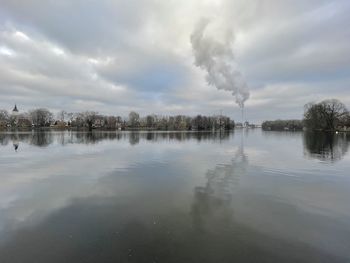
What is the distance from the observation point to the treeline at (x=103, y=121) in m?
163

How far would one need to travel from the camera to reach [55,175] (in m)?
16.1

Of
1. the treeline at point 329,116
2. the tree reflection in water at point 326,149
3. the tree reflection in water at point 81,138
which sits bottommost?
the tree reflection in water at point 326,149

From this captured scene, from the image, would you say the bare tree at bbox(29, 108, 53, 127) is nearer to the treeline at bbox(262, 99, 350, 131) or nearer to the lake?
the treeline at bbox(262, 99, 350, 131)

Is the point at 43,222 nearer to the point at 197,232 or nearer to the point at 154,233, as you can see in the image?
the point at 154,233

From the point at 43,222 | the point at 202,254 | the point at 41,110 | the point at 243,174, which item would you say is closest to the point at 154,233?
the point at 202,254

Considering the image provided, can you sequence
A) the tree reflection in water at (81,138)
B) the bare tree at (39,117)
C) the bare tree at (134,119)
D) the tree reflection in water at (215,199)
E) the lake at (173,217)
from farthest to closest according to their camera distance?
the bare tree at (134,119) < the bare tree at (39,117) < the tree reflection in water at (81,138) < the tree reflection in water at (215,199) < the lake at (173,217)

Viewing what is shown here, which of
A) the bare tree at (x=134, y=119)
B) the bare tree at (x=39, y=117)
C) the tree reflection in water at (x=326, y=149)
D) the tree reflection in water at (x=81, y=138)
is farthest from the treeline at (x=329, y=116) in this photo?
the bare tree at (x=39, y=117)

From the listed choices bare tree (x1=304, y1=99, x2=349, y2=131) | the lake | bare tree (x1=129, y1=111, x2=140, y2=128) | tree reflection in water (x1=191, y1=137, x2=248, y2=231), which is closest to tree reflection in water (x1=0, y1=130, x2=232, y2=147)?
tree reflection in water (x1=191, y1=137, x2=248, y2=231)

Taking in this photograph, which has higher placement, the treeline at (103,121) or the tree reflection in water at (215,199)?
the treeline at (103,121)

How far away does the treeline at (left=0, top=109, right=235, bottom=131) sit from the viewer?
534ft

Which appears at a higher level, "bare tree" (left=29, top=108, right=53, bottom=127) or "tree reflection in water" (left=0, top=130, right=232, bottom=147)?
"bare tree" (left=29, top=108, right=53, bottom=127)

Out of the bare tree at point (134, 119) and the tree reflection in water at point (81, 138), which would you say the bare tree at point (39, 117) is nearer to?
the bare tree at point (134, 119)

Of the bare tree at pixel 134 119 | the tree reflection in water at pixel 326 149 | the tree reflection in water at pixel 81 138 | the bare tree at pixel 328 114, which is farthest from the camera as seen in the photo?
the bare tree at pixel 134 119

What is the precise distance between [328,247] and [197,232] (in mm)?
3249
